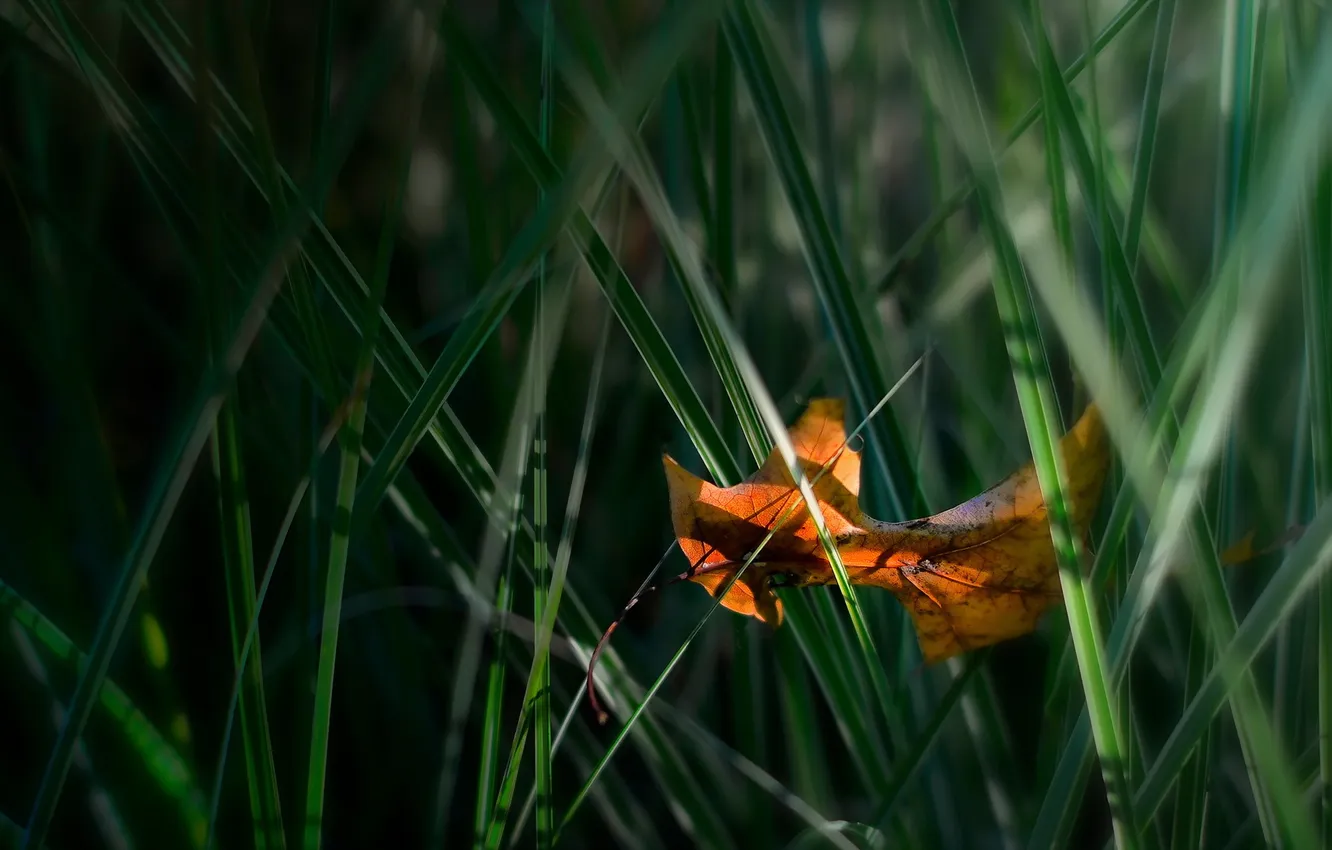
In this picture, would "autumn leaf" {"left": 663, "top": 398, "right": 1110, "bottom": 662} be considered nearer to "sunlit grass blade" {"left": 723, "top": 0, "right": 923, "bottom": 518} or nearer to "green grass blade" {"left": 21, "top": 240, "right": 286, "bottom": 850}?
"sunlit grass blade" {"left": 723, "top": 0, "right": 923, "bottom": 518}

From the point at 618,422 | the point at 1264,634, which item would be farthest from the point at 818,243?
the point at 618,422

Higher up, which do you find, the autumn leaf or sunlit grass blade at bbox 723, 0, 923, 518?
sunlit grass blade at bbox 723, 0, 923, 518

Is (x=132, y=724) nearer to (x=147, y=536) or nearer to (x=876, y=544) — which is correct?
(x=147, y=536)

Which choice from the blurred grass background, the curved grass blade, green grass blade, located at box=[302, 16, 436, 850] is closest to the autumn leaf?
the blurred grass background

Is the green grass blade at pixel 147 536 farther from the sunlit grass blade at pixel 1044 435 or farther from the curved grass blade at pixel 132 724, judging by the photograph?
the sunlit grass blade at pixel 1044 435

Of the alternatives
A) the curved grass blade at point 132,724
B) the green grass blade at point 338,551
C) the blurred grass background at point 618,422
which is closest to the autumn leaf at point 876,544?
the blurred grass background at point 618,422
